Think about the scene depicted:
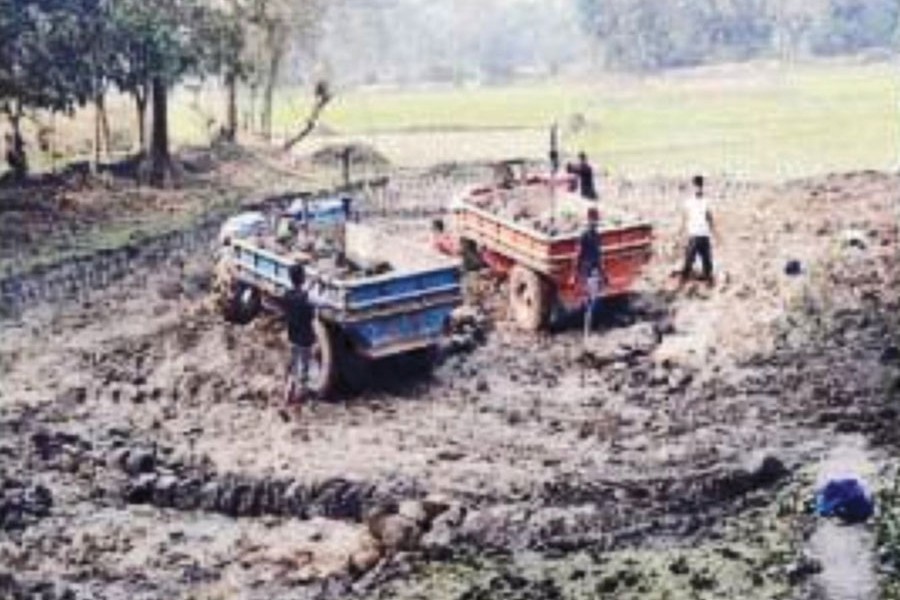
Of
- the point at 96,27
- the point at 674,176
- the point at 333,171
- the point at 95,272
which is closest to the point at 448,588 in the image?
the point at 95,272

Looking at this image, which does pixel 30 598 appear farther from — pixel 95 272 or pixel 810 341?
pixel 95 272

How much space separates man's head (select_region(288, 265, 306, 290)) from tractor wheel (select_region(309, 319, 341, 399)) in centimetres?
44

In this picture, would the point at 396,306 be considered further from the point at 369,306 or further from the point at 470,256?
the point at 470,256

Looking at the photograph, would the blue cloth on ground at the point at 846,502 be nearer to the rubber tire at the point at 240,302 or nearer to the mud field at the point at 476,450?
the mud field at the point at 476,450

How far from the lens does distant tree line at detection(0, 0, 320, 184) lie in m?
27.7

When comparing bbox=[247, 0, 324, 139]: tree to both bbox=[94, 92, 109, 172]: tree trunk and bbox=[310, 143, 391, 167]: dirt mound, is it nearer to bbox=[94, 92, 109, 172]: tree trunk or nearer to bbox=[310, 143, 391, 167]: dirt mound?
bbox=[310, 143, 391, 167]: dirt mound

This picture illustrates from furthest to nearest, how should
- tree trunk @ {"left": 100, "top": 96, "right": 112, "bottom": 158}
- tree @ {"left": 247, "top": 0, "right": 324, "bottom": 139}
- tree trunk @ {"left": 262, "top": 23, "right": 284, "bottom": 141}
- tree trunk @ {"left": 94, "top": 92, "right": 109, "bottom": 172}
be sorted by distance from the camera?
tree trunk @ {"left": 262, "top": 23, "right": 284, "bottom": 141}
tree @ {"left": 247, "top": 0, "right": 324, "bottom": 139}
tree trunk @ {"left": 100, "top": 96, "right": 112, "bottom": 158}
tree trunk @ {"left": 94, "top": 92, "right": 109, "bottom": 172}

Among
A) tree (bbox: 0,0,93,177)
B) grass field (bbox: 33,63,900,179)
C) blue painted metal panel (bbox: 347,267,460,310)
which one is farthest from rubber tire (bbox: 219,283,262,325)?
grass field (bbox: 33,63,900,179)

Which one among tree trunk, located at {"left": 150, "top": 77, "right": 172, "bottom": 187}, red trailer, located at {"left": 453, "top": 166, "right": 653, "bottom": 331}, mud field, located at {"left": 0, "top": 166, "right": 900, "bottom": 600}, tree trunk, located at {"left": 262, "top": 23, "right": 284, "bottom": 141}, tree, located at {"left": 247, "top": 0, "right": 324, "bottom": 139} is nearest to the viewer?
mud field, located at {"left": 0, "top": 166, "right": 900, "bottom": 600}

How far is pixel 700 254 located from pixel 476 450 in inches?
259

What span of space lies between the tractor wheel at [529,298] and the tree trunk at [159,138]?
559 inches

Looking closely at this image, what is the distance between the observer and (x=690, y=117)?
50156 millimetres

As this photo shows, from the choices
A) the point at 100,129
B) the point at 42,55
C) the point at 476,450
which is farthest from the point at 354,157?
the point at 476,450

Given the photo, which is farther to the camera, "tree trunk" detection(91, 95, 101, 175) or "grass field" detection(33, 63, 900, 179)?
"grass field" detection(33, 63, 900, 179)
